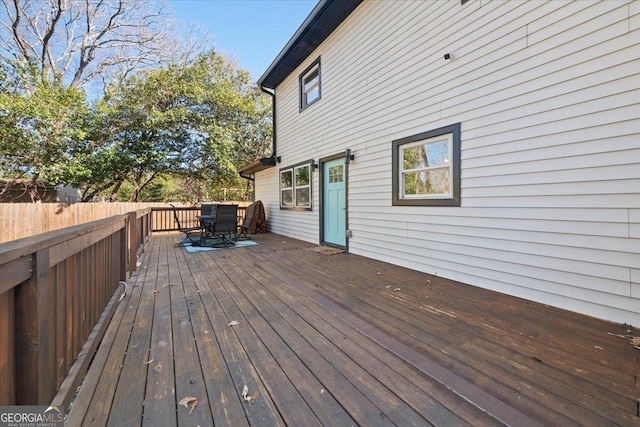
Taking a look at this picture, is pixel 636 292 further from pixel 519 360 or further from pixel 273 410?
pixel 273 410

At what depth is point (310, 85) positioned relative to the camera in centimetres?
715

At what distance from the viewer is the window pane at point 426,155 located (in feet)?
12.5

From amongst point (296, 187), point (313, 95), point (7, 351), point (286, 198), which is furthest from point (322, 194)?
point (7, 351)

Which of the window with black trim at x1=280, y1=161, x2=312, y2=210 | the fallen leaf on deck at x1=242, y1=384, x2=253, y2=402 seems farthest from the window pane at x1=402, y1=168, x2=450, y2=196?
the fallen leaf on deck at x1=242, y1=384, x2=253, y2=402

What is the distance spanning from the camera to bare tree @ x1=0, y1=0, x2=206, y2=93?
11438 millimetres

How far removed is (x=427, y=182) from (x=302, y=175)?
3954mm

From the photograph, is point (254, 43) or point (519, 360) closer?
point (519, 360)

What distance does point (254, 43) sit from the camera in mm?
14203

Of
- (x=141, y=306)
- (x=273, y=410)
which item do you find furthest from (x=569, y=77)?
(x=141, y=306)

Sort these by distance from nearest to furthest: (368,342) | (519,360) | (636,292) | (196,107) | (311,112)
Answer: (519,360), (368,342), (636,292), (311,112), (196,107)

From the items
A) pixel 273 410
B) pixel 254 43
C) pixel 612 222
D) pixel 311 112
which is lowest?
pixel 273 410

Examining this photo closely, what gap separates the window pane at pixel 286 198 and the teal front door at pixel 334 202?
185cm

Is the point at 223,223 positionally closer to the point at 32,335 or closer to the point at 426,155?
the point at 426,155

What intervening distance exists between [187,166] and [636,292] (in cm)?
1299
